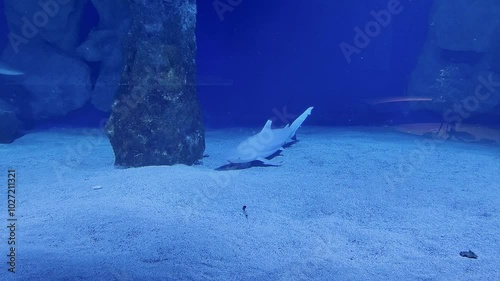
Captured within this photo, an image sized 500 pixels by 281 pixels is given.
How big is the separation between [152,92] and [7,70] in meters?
8.08

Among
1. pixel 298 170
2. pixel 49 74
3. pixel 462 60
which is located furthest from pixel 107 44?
pixel 462 60

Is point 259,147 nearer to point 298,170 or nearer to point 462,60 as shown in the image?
point 298,170

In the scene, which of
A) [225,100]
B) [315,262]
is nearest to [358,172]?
[315,262]

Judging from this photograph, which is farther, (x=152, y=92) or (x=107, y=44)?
(x=107, y=44)

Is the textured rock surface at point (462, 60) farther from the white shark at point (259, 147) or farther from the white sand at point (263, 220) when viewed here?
the white shark at point (259, 147)

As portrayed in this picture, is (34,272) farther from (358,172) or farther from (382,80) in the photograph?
(382,80)

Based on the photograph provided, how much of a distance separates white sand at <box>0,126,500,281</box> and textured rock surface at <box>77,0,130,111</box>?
5058 mm

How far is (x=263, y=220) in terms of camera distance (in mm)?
4340

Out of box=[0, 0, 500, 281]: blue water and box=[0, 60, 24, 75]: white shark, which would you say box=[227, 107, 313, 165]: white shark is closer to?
box=[0, 0, 500, 281]: blue water

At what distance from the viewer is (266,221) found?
4.31m

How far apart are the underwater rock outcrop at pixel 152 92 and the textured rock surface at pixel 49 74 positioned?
6.23 metres

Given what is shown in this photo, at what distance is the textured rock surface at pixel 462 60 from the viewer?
1262 centimetres

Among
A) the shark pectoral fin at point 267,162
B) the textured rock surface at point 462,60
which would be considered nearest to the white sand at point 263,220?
the shark pectoral fin at point 267,162

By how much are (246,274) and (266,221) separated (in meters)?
1.38
